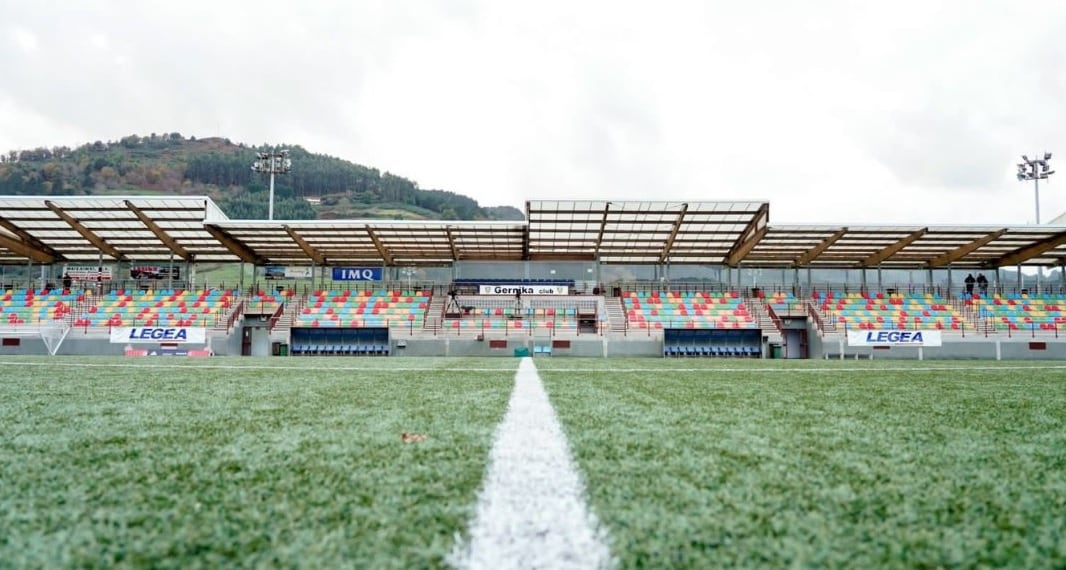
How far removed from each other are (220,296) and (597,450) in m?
29.6

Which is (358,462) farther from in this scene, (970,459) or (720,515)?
(970,459)

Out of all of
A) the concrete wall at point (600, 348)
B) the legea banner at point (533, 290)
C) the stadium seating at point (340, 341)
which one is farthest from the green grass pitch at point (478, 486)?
the legea banner at point (533, 290)

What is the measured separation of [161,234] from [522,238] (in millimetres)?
15359

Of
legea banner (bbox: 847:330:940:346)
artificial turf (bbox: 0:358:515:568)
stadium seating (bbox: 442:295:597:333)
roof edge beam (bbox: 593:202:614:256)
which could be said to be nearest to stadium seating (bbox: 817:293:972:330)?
legea banner (bbox: 847:330:940:346)

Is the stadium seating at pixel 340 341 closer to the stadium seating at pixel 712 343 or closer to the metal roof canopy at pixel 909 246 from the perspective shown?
the stadium seating at pixel 712 343

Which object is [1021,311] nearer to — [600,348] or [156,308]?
[600,348]

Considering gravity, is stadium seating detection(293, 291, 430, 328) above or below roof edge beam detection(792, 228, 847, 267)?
below

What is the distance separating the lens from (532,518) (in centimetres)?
142

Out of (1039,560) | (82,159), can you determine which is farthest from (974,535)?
(82,159)

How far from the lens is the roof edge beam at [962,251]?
82.0 feet

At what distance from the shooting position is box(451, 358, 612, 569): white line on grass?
3.83 feet

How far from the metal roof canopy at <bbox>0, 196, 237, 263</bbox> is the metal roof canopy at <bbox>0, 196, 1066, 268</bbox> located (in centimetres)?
5

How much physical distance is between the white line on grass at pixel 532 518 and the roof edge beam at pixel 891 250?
89.9ft

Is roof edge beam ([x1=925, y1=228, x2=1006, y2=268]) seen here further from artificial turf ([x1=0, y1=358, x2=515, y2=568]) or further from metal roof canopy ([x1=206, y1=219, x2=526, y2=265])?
artificial turf ([x1=0, y1=358, x2=515, y2=568])
